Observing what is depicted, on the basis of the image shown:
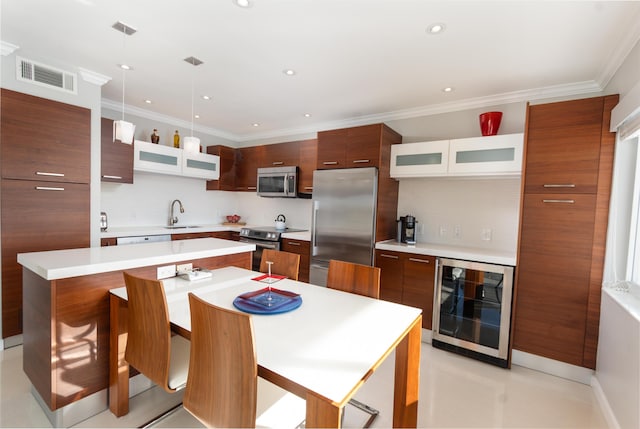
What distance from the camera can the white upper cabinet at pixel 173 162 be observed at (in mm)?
3756

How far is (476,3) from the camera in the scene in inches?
66.4

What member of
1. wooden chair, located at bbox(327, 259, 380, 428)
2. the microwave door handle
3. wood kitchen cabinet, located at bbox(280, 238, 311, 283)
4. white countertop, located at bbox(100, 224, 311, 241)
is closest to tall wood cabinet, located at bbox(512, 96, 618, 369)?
wooden chair, located at bbox(327, 259, 380, 428)

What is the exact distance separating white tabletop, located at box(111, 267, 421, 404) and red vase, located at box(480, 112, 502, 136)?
88.5 inches

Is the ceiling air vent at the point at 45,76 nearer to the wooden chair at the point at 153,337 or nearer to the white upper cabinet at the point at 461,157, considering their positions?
the wooden chair at the point at 153,337

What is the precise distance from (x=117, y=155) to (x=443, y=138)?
156 inches

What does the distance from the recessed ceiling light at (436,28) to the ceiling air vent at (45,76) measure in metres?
3.23

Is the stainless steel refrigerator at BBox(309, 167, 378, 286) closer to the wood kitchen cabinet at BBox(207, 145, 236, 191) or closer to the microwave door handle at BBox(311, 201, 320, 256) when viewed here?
the microwave door handle at BBox(311, 201, 320, 256)

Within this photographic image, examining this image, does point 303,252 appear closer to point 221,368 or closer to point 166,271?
point 166,271

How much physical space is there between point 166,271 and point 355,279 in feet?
4.24

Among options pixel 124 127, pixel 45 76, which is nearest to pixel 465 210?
pixel 124 127

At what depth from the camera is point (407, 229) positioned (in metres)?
3.35

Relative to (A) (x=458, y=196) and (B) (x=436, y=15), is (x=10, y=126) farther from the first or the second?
(A) (x=458, y=196)

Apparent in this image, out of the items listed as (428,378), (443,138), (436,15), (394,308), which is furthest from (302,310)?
(443,138)

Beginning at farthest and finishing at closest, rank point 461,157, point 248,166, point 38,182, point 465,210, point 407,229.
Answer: point 248,166 → point 407,229 → point 465,210 → point 461,157 → point 38,182
